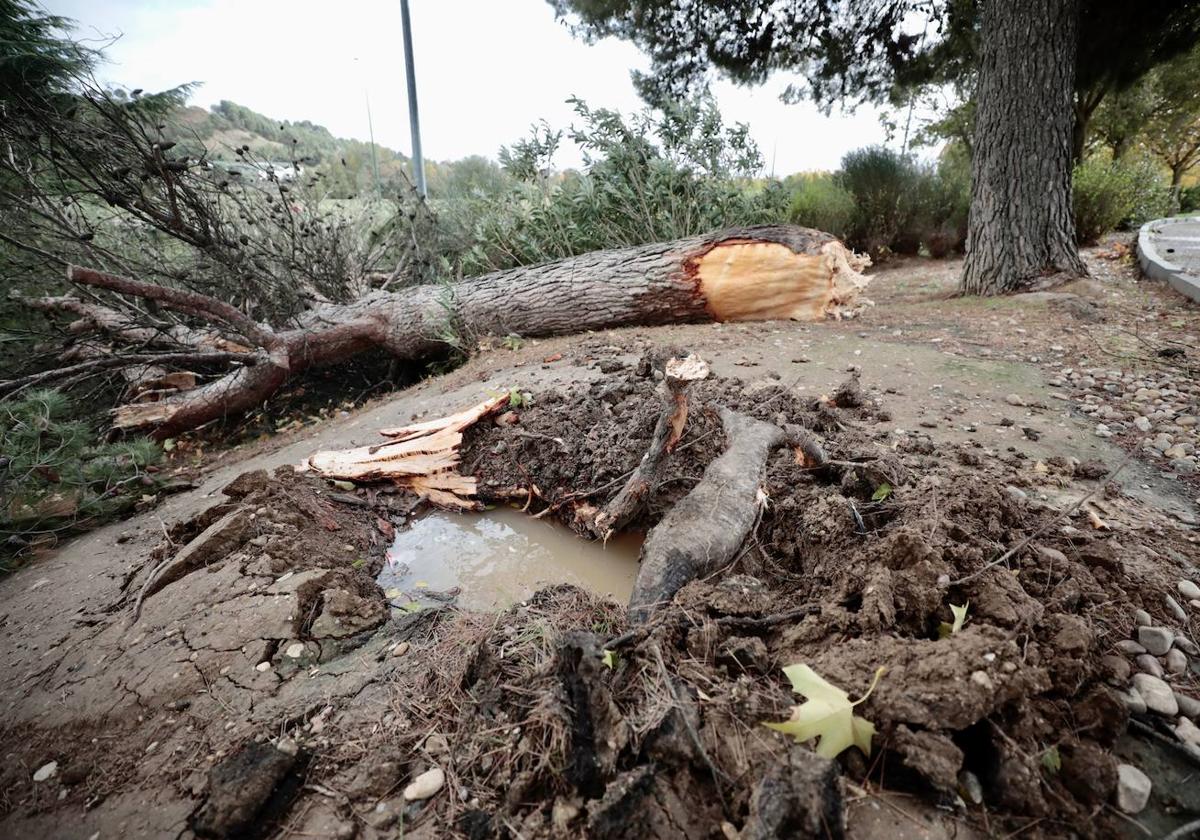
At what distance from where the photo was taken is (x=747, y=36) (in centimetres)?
732

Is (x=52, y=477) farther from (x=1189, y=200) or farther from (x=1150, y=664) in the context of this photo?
(x=1189, y=200)

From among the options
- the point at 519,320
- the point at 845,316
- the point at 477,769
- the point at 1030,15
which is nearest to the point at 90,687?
the point at 477,769

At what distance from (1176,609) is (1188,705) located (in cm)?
36

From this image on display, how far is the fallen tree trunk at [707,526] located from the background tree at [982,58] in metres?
4.94

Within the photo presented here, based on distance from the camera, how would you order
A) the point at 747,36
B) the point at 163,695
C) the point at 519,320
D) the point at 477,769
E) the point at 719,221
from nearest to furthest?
the point at 477,769 → the point at 163,695 → the point at 519,320 → the point at 719,221 → the point at 747,36

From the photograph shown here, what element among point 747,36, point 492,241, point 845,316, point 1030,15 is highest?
point 747,36

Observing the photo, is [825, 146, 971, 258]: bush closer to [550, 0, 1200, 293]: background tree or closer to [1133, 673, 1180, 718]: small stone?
[550, 0, 1200, 293]: background tree

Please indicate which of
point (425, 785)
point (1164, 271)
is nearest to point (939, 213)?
point (1164, 271)

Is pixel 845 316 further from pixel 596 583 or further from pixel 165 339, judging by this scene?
pixel 165 339

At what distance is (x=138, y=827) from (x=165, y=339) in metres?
5.18

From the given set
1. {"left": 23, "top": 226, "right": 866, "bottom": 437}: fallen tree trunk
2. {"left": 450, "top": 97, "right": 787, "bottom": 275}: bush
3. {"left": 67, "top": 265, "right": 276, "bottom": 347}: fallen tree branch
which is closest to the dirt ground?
{"left": 67, "top": 265, "right": 276, "bottom": 347}: fallen tree branch

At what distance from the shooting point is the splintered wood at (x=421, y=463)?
9.00ft

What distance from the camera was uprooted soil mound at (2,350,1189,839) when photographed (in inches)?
37.9

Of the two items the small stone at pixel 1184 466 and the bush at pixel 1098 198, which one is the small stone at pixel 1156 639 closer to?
the small stone at pixel 1184 466
